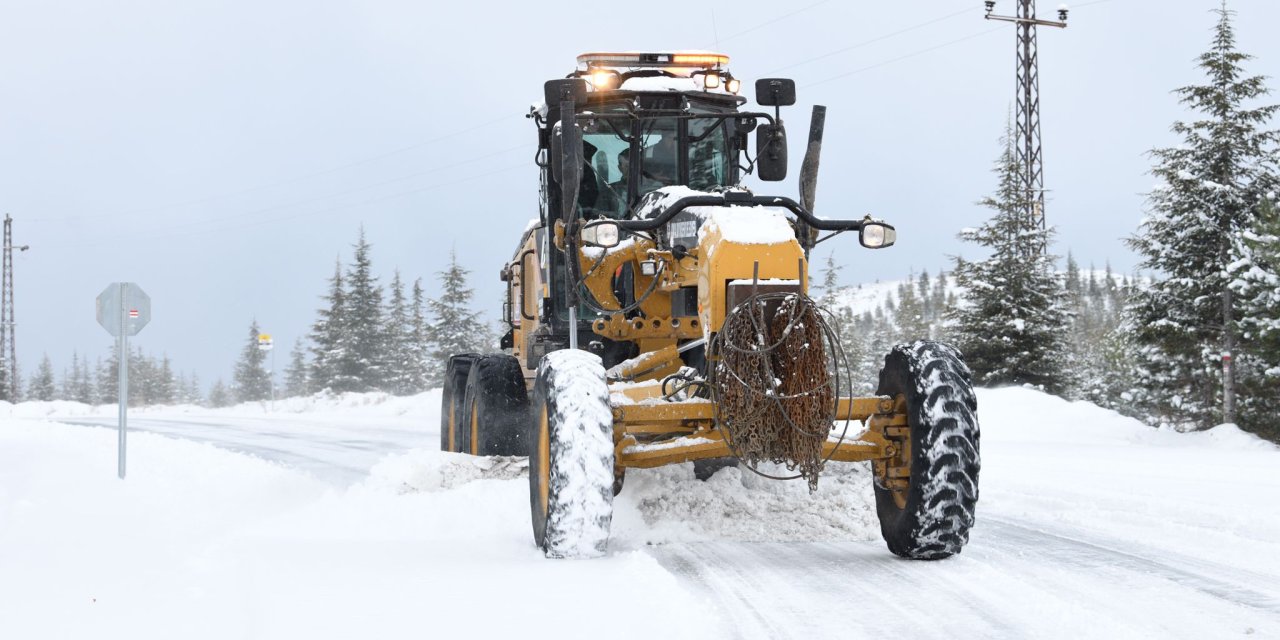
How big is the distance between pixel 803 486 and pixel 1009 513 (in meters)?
1.52

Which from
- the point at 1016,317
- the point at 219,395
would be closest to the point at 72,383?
the point at 219,395

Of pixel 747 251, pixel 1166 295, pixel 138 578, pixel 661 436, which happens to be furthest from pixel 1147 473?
pixel 1166 295

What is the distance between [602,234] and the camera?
247 inches

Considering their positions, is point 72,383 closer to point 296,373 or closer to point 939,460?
point 296,373

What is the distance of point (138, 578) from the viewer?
5.30m

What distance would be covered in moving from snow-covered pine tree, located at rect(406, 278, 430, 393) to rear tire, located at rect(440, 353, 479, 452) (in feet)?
129

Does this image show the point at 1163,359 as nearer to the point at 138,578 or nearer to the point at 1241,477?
the point at 1241,477

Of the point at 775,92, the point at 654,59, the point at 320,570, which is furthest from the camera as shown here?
the point at 654,59

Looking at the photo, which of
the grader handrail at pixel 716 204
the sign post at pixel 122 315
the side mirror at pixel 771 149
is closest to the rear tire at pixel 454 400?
the sign post at pixel 122 315

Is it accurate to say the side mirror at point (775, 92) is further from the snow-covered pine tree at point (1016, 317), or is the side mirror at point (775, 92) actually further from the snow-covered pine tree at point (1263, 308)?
the snow-covered pine tree at point (1016, 317)

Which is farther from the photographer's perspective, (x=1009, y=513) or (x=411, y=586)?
(x=1009, y=513)

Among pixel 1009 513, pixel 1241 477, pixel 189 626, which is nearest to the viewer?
pixel 189 626

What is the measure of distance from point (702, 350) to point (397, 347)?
48.2m

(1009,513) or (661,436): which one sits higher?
(661,436)
